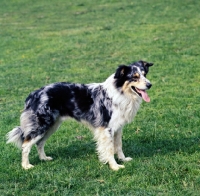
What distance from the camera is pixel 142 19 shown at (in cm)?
2530

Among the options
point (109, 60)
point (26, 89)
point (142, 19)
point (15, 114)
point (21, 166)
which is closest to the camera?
point (21, 166)

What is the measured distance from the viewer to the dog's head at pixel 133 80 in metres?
6.88

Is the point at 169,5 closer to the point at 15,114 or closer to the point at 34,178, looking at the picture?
the point at 15,114

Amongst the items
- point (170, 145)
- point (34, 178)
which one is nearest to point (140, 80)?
point (170, 145)

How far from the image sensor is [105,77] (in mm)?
14688

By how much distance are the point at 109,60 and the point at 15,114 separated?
7343 millimetres

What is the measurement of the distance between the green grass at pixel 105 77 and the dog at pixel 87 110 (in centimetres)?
46

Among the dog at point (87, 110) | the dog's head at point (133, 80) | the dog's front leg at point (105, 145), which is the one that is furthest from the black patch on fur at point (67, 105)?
the dog's head at point (133, 80)

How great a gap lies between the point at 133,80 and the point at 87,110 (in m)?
1.05

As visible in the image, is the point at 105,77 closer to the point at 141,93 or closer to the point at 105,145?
the point at 105,145

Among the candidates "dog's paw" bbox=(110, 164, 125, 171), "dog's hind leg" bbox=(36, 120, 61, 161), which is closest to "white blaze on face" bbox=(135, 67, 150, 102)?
"dog's paw" bbox=(110, 164, 125, 171)

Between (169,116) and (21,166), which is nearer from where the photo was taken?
(21,166)

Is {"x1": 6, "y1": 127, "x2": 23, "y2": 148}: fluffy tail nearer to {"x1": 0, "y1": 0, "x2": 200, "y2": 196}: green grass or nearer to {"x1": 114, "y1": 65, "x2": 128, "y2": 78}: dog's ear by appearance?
{"x1": 0, "y1": 0, "x2": 200, "y2": 196}: green grass

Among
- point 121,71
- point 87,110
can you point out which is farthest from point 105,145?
point 121,71
